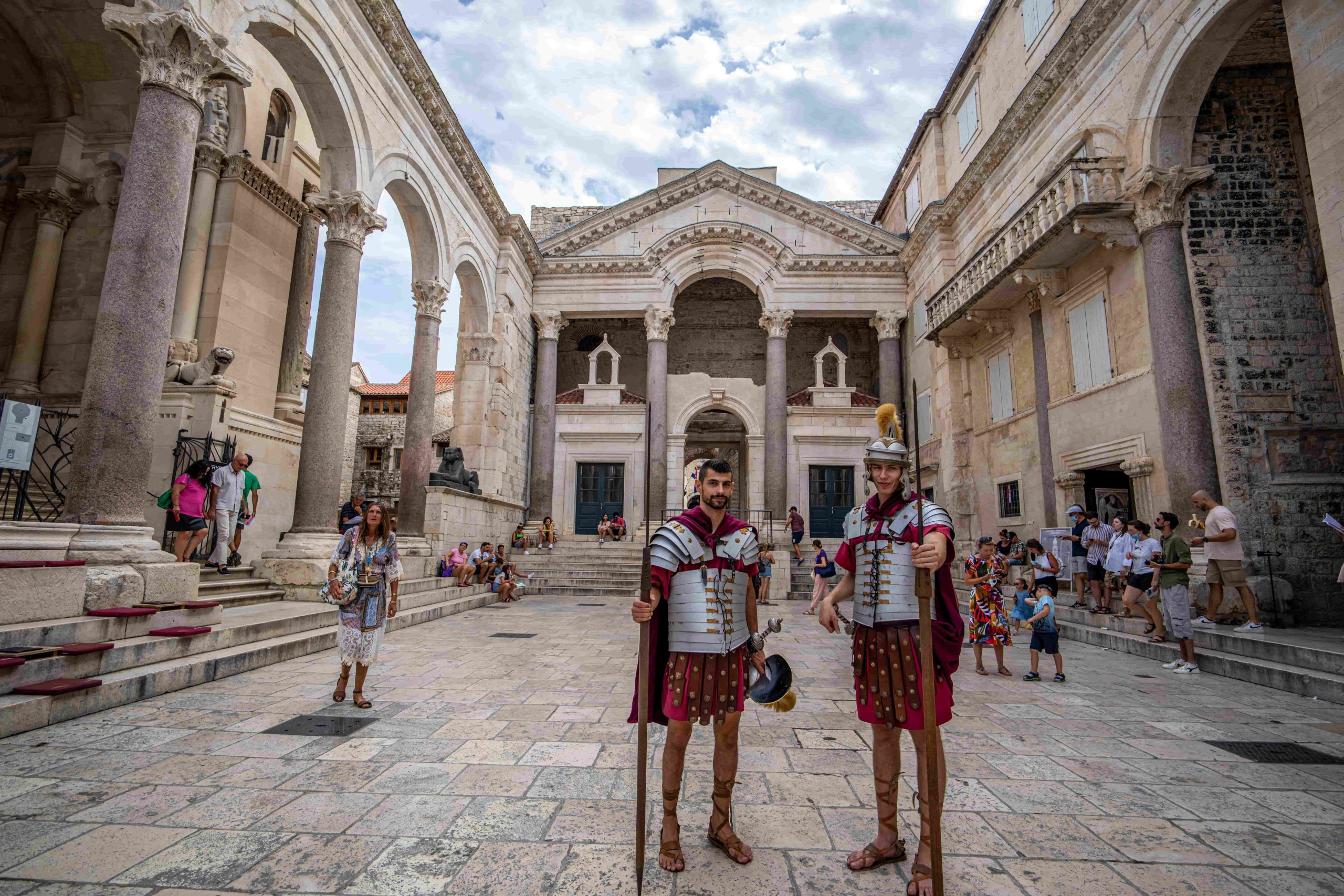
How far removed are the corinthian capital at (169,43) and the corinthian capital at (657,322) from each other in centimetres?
1489

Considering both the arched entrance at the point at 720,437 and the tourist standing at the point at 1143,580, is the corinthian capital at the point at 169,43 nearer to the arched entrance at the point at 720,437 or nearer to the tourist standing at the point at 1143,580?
the tourist standing at the point at 1143,580

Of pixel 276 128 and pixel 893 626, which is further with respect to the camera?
pixel 276 128

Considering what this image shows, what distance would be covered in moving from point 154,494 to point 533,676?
655 centimetres

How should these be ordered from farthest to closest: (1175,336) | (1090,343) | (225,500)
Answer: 1. (1090,343)
2. (1175,336)
3. (225,500)

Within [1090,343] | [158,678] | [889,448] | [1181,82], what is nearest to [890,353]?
[1090,343]

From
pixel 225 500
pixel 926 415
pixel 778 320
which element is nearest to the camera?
pixel 225 500

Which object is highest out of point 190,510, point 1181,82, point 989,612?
point 1181,82

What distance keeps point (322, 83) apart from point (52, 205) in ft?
18.5

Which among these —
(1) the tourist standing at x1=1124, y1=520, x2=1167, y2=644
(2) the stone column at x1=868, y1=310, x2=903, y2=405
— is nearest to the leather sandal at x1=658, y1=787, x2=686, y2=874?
(1) the tourist standing at x1=1124, y1=520, x2=1167, y2=644

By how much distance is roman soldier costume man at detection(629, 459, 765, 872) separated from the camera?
273cm

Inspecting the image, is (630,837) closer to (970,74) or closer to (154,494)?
(154,494)

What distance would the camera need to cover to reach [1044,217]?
462 inches

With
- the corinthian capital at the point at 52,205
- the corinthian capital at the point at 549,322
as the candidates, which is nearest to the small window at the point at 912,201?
the corinthian capital at the point at 549,322

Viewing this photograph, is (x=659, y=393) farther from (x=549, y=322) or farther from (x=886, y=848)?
(x=886, y=848)
